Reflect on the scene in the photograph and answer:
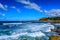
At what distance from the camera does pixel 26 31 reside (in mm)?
2502

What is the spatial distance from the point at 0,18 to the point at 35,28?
0.73 meters

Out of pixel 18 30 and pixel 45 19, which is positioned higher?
pixel 45 19

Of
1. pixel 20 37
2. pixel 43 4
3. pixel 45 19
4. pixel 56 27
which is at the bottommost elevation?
pixel 20 37

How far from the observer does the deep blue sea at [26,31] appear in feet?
8.04

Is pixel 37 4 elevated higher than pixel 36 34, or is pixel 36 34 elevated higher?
pixel 37 4

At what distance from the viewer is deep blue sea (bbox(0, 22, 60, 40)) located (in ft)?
8.04

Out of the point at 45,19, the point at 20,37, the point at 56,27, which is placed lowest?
the point at 20,37

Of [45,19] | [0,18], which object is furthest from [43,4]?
[0,18]

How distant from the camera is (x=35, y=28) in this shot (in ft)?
8.32

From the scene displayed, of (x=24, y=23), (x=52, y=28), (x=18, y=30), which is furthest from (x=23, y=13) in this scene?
(x=52, y=28)

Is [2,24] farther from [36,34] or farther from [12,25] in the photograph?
[36,34]

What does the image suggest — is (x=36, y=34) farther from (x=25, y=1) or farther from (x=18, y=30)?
(x=25, y=1)

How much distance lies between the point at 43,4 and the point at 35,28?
519 mm

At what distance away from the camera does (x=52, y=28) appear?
2559mm
